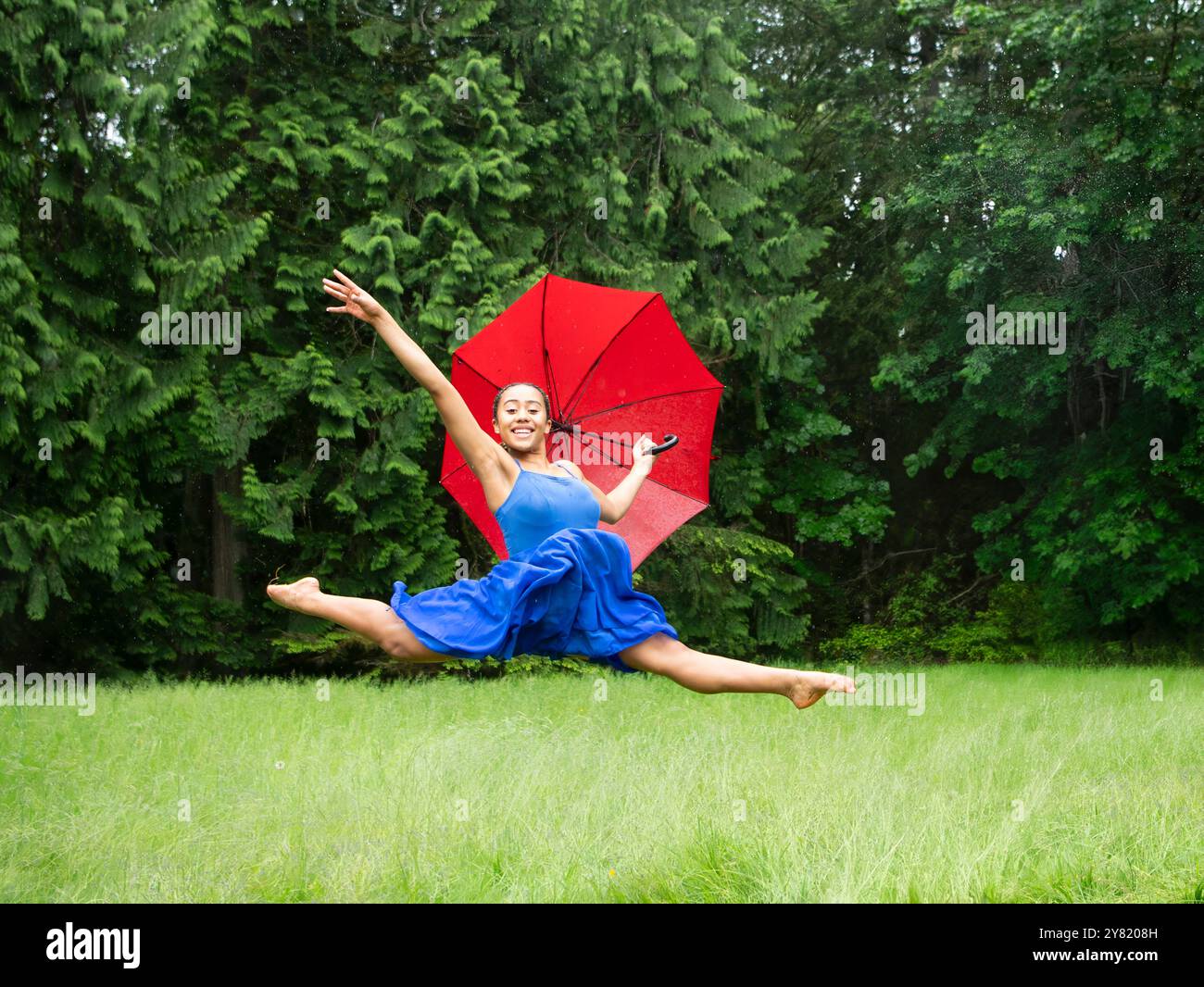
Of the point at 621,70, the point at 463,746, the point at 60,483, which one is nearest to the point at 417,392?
the point at 60,483

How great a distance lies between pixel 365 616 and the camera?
174 inches

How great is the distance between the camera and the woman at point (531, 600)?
425cm

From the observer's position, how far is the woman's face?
4805mm

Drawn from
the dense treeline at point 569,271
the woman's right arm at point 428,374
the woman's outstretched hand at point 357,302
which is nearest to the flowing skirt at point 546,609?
the woman's right arm at point 428,374

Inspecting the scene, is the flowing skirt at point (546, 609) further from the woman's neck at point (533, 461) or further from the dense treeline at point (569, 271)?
the dense treeline at point (569, 271)

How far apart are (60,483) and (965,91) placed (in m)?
12.7

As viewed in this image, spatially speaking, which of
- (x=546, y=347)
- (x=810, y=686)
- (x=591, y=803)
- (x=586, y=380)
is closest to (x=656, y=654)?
(x=810, y=686)

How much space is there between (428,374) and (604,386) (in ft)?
4.29

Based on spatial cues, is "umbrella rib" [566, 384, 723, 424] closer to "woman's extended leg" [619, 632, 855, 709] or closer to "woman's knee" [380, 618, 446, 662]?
"woman's extended leg" [619, 632, 855, 709]

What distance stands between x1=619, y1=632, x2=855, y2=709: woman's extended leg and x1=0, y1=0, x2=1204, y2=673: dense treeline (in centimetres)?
926

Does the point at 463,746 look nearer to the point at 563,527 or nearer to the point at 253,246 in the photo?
the point at 563,527

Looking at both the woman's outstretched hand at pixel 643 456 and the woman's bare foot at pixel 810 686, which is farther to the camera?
the woman's outstretched hand at pixel 643 456

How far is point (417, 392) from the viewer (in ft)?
44.7

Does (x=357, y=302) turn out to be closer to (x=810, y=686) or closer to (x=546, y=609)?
(x=546, y=609)
